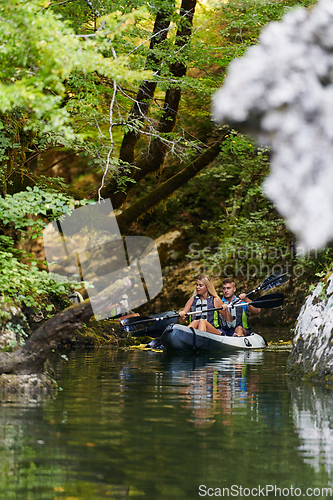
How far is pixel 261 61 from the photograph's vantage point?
3.53 m

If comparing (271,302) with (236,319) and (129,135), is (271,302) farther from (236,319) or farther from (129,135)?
(129,135)

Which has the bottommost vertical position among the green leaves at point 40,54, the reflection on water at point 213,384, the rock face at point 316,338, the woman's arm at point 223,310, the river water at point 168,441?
the river water at point 168,441

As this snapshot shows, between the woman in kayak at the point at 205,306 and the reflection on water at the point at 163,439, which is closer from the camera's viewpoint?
the reflection on water at the point at 163,439

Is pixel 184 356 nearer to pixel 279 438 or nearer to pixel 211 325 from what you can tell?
pixel 211 325

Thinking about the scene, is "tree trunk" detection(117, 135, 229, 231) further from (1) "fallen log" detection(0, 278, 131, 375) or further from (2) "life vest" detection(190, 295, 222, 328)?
(1) "fallen log" detection(0, 278, 131, 375)

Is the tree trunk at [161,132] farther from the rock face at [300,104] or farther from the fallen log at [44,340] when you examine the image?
the rock face at [300,104]

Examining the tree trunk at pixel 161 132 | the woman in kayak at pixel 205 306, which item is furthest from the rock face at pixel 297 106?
the tree trunk at pixel 161 132

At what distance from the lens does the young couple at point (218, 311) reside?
10539 millimetres

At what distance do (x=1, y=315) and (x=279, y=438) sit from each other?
3627 mm

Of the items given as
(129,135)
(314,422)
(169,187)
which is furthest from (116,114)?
(314,422)

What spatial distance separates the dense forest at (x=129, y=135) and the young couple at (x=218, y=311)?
202 centimetres

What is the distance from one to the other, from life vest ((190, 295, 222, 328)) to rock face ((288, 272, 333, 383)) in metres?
3.53

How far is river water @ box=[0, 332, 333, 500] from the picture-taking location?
116 inches

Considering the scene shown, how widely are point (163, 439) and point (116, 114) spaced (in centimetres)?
828
